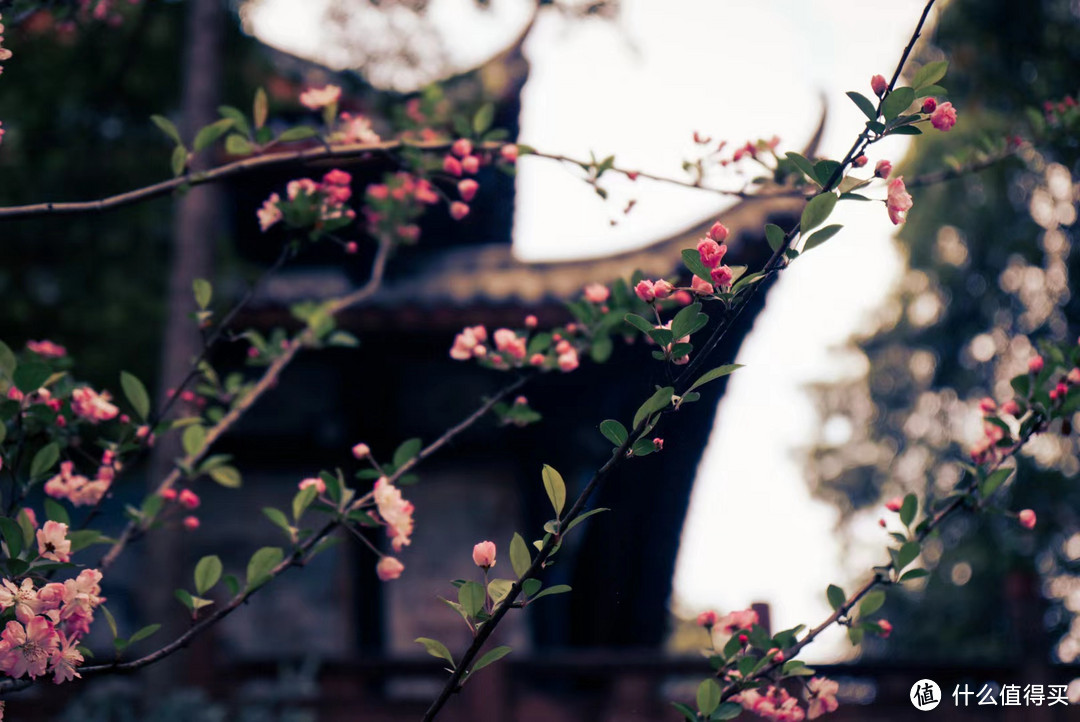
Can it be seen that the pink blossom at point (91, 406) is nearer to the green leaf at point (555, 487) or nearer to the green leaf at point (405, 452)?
the green leaf at point (405, 452)

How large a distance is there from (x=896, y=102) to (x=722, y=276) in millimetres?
252

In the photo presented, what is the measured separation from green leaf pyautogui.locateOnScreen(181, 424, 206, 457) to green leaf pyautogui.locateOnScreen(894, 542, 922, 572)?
3.92ft

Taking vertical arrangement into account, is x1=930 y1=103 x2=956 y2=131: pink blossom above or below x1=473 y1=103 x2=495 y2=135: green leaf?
below

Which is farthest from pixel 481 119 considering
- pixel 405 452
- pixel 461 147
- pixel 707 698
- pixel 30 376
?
pixel 707 698

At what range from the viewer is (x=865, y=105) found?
939mm

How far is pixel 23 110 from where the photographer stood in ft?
12.7

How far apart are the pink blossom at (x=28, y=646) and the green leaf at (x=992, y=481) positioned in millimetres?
1266

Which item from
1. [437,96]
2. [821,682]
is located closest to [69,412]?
[437,96]

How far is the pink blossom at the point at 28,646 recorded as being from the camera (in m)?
0.98

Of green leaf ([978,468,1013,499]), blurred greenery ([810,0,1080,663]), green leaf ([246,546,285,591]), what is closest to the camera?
green leaf ([246,546,285,591])

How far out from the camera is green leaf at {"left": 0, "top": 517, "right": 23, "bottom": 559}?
99cm

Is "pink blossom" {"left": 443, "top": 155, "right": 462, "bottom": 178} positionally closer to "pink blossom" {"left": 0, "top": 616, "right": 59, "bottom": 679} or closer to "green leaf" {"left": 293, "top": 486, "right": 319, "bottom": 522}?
"green leaf" {"left": 293, "top": 486, "right": 319, "bottom": 522}

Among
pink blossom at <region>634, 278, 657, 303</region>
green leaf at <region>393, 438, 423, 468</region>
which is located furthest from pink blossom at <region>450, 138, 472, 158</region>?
pink blossom at <region>634, 278, 657, 303</region>

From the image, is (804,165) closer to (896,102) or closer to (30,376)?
(896,102)
